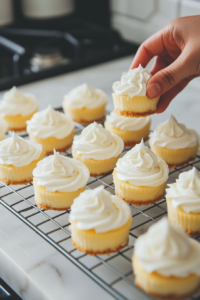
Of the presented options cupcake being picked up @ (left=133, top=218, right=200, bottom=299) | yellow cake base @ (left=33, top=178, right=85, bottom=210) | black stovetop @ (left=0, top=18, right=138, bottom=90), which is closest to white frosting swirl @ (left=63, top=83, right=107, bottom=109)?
black stovetop @ (left=0, top=18, right=138, bottom=90)

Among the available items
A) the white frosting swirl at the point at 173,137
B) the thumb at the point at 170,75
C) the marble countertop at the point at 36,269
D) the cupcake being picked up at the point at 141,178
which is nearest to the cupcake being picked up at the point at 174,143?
the white frosting swirl at the point at 173,137

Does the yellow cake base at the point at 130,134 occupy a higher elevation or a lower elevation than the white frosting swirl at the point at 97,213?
lower

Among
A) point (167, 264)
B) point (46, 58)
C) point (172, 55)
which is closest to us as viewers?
point (167, 264)

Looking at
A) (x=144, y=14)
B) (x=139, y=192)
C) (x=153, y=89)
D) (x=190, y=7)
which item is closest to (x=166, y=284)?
(x=139, y=192)

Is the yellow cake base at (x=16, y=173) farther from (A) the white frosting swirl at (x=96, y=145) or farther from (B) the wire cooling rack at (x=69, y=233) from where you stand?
(A) the white frosting swirl at (x=96, y=145)

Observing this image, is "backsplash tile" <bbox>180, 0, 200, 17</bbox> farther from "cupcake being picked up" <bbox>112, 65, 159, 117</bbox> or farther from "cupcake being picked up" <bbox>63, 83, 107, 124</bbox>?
"cupcake being picked up" <bbox>112, 65, 159, 117</bbox>

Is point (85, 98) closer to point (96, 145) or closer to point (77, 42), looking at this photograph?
point (96, 145)

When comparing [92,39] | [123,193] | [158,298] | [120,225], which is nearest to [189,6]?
[92,39]
